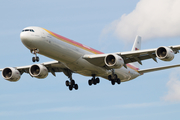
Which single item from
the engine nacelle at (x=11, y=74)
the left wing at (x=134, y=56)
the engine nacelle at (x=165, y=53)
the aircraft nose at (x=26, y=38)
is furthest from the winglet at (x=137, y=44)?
the aircraft nose at (x=26, y=38)

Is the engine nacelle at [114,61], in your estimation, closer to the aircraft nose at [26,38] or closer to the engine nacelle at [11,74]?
the aircraft nose at [26,38]

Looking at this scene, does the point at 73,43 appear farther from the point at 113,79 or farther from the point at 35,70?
the point at 113,79

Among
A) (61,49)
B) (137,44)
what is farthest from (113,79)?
(137,44)

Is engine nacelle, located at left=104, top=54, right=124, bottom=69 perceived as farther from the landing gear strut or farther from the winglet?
the winglet

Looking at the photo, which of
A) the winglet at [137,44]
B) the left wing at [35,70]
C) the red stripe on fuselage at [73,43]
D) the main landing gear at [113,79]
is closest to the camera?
the red stripe on fuselage at [73,43]

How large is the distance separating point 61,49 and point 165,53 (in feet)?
37.9

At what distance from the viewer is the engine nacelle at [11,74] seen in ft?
167

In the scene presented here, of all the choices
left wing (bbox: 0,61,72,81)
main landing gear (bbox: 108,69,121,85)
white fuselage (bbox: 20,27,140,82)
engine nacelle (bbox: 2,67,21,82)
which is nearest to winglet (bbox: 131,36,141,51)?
main landing gear (bbox: 108,69,121,85)

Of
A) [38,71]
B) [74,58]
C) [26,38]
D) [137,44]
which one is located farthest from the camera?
[137,44]

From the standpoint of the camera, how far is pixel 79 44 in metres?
46.4

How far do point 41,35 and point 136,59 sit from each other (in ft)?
40.9

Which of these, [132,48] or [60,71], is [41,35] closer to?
[60,71]

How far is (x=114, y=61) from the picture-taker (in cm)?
4581

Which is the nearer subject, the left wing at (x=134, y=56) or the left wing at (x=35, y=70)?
the left wing at (x=134, y=56)
